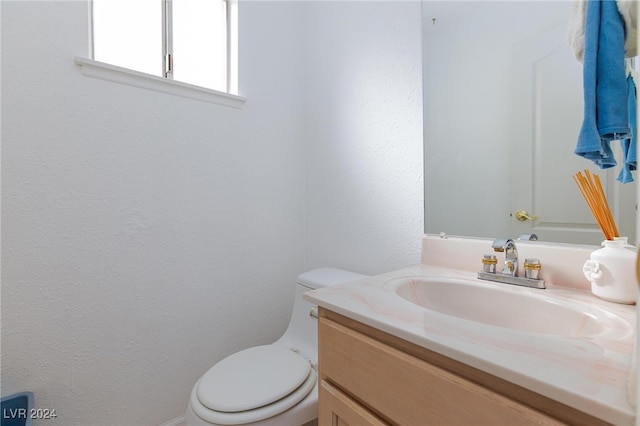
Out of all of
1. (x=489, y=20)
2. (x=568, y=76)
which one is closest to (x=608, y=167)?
(x=568, y=76)

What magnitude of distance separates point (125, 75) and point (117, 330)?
93cm

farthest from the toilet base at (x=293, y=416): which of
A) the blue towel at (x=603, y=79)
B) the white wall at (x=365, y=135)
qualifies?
the blue towel at (x=603, y=79)

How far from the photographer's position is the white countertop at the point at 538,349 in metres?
0.34

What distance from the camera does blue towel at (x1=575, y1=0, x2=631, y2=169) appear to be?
65 centimetres

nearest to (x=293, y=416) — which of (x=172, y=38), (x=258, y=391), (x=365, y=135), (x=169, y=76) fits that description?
(x=258, y=391)

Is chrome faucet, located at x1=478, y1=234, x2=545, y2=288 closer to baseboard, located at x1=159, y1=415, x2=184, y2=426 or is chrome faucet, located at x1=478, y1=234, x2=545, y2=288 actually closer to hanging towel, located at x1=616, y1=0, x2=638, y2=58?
hanging towel, located at x1=616, y1=0, x2=638, y2=58

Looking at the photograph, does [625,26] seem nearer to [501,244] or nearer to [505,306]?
[501,244]

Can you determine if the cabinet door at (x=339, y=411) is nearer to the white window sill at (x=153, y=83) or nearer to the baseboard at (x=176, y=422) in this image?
the baseboard at (x=176, y=422)

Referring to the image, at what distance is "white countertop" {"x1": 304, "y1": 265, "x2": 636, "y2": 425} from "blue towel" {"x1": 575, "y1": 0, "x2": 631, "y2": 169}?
379 millimetres

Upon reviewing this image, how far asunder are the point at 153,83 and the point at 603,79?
1.38m

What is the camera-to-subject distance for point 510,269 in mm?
A: 816

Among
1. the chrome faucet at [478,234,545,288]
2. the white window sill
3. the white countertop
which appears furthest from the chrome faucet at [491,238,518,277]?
the white window sill

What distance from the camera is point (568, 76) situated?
80 centimetres

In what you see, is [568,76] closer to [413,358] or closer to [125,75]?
[413,358]
